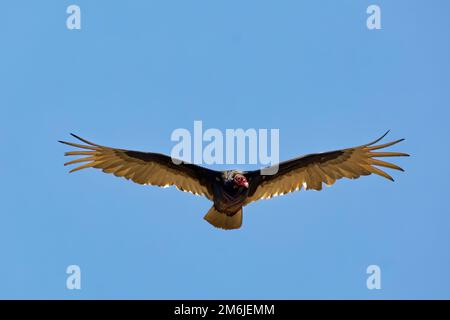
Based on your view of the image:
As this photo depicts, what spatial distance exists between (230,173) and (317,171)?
73.0 inches

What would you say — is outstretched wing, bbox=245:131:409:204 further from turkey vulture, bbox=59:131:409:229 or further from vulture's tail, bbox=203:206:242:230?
vulture's tail, bbox=203:206:242:230

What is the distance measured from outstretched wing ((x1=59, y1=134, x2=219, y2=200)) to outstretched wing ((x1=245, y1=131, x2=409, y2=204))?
95 centimetres

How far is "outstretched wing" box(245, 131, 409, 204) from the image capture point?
16766 millimetres

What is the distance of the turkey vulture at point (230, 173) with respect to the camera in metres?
16.5

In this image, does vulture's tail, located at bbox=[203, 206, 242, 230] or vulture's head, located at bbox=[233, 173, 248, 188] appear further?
vulture's tail, located at bbox=[203, 206, 242, 230]

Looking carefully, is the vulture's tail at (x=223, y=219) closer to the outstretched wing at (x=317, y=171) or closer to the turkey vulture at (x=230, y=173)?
the turkey vulture at (x=230, y=173)

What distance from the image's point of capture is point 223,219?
55.0ft

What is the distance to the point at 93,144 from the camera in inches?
648

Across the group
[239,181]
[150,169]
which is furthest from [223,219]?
[150,169]

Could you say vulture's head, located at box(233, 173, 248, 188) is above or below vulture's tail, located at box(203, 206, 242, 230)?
above

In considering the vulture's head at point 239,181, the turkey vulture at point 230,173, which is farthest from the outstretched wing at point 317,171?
the vulture's head at point 239,181

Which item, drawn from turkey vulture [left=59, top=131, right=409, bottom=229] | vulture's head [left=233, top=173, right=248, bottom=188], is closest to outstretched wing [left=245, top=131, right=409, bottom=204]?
turkey vulture [left=59, top=131, right=409, bottom=229]
